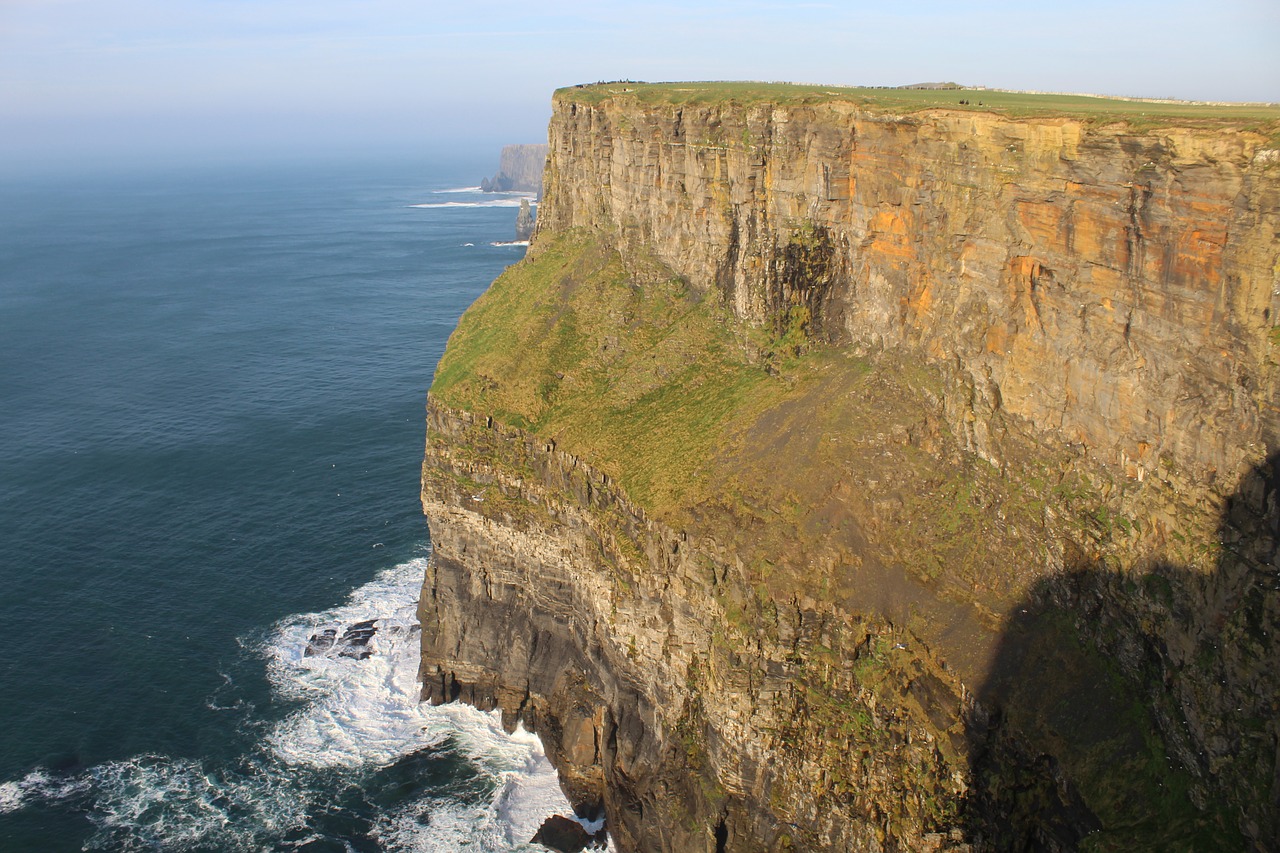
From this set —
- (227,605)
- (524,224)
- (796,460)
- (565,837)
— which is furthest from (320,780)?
(524,224)

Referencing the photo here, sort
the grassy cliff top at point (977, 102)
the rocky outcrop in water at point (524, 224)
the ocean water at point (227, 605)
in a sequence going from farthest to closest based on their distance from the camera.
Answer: the rocky outcrop in water at point (524, 224), the ocean water at point (227, 605), the grassy cliff top at point (977, 102)

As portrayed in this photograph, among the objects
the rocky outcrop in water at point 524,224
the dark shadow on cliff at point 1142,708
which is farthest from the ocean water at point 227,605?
the rocky outcrop in water at point 524,224

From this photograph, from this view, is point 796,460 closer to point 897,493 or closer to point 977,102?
point 897,493

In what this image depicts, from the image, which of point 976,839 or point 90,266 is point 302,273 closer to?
point 90,266

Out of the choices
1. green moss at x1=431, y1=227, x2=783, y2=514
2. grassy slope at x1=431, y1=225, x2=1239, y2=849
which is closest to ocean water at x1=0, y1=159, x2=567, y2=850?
green moss at x1=431, y1=227, x2=783, y2=514

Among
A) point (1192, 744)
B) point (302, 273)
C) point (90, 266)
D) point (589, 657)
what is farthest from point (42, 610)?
point (90, 266)

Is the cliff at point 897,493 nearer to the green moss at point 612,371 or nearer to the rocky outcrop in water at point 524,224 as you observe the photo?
the green moss at point 612,371
